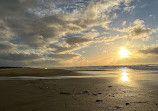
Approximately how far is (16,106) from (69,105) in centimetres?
301

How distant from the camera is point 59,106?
7.78 metres

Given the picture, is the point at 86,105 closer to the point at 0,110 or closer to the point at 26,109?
the point at 26,109

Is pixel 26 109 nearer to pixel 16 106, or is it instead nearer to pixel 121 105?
pixel 16 106

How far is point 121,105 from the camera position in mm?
7895

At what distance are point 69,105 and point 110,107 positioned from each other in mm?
2291

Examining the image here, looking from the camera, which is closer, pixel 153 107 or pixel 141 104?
pixel 153 107

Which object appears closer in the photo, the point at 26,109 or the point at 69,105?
the point at 26,109

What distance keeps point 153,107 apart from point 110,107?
7.59 feet

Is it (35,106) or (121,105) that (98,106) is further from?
(35,106)

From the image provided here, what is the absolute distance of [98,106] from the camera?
304 inches

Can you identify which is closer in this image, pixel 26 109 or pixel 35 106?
pixel 26 109

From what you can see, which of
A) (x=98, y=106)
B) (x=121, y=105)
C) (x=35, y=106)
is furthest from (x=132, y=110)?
(x=35, y=106)

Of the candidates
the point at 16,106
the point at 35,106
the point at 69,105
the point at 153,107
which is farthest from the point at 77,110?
the point at 153,107

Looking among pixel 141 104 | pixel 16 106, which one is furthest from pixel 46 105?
pixel 141 104
